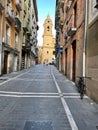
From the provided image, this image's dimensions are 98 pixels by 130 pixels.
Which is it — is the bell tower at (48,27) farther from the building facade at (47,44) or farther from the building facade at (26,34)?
the building facade at (26,34)

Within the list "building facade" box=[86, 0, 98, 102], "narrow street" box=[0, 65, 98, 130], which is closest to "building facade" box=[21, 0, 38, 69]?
"building facade" box=[86, 0, 98, 102]

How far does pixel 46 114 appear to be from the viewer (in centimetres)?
755

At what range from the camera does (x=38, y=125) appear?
6293 mm

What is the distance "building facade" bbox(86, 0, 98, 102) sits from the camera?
997 centimetres

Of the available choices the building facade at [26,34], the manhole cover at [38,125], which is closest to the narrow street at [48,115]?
the manhole cover at [38,125]

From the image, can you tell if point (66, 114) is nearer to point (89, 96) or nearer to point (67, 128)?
point (67, 128)

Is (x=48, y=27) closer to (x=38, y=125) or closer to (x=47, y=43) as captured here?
(x=47, y=43)

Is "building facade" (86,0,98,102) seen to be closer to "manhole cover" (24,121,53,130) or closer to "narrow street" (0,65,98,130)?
"narrow street" (0,65,98,130)

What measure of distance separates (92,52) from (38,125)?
531 cm

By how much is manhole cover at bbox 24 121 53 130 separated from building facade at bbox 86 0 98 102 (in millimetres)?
3643

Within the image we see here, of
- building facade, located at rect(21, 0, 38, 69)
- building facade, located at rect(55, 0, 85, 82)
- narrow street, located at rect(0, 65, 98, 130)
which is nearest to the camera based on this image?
narrow street, located at rect(0, 65, 98, 130)

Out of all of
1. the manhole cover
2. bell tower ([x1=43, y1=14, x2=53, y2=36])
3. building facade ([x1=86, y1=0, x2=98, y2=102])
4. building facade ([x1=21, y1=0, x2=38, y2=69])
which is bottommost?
the manhole cover

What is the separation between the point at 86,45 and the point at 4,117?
259 inches

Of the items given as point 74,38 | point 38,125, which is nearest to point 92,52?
point 38,125
